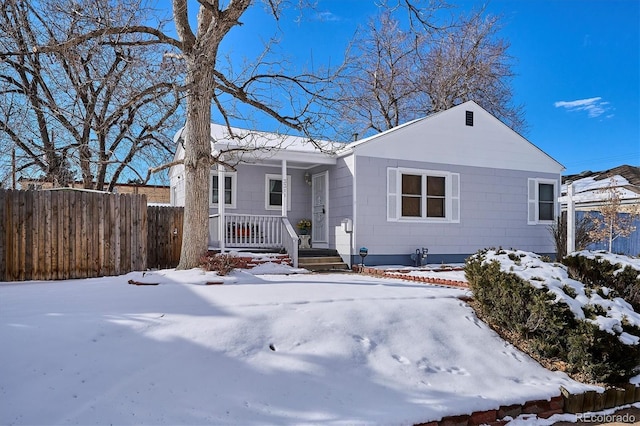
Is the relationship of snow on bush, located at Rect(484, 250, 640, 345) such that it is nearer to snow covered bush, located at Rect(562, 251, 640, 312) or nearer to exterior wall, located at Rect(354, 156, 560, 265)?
snow covered bush, located at Rect(562, 251, 640, 312)

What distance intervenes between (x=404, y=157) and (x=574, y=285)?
22.4 ft

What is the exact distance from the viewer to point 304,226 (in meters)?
12.3

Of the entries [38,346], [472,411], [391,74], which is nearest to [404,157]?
[472,411]

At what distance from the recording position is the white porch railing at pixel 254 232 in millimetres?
10461

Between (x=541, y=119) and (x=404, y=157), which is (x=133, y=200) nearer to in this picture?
(x=404, y=157)

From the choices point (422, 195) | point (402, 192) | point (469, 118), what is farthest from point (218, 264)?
point (469, 118)

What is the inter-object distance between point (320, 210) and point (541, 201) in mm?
7002

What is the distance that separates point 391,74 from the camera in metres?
22.4

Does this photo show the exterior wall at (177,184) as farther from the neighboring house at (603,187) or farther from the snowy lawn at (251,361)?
the neighboring house at (603,187)

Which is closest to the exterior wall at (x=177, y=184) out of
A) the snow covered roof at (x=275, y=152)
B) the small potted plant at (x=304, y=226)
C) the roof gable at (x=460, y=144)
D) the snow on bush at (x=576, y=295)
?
the snow covered roof at (x=275, y=152)

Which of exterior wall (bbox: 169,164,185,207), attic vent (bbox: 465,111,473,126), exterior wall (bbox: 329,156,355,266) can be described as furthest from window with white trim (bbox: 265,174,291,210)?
attic vent (bbox: 465,111,473,126)

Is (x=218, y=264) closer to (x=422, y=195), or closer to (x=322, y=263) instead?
(x=322, y=263)

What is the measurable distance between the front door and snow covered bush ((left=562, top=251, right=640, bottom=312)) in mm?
6920

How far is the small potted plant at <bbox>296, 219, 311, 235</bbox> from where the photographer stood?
12323 millimetres
